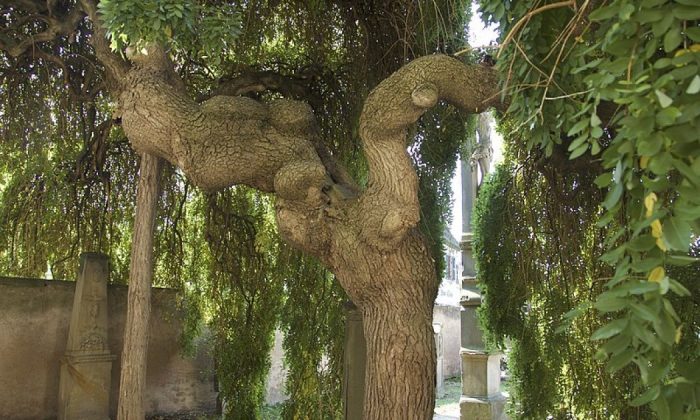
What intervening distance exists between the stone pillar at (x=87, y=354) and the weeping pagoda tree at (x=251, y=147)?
87 cm

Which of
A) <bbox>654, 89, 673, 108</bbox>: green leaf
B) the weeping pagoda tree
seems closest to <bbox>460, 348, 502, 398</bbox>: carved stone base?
the weeping pagoda tree

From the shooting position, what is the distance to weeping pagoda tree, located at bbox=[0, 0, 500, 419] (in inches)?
149

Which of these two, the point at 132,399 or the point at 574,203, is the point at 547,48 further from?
the point at 132,399

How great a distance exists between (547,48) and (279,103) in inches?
85.2

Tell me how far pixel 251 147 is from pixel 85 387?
3.74 metres

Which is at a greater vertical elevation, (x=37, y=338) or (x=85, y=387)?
(x=37, y=338)

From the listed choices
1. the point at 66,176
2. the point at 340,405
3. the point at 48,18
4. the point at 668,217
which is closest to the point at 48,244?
the point at 66,176

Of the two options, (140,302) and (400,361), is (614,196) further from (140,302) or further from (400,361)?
(140,302)

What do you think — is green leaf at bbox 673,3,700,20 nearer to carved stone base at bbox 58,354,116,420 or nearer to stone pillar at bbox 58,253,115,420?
stone pillar at bbox 58,253,115,420

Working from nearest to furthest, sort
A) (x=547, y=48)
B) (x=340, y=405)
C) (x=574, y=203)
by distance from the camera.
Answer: (x=547, y=48)
(x=574, y=203)
(x=340, y=405)

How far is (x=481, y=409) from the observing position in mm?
6820

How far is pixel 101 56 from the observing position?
16.3ft

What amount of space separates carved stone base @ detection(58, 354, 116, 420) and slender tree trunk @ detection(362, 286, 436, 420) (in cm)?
380

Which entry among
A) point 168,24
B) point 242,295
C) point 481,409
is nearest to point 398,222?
point 168,24
